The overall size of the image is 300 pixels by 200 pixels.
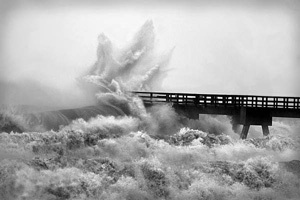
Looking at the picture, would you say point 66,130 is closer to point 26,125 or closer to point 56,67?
point 26,125

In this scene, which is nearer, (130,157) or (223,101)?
(130,157)

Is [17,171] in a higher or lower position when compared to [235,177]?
higher

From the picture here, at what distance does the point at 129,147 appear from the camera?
103 feet

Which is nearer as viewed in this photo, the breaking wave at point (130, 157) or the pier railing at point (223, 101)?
the breaking wave at point (130, 157)

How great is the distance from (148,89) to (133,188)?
2467 centimetres

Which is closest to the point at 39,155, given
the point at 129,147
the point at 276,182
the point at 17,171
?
the point at 17,171

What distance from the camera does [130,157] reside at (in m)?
29.6

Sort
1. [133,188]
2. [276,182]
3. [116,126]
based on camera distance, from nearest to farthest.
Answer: [133,188], [276,182], [116,126]

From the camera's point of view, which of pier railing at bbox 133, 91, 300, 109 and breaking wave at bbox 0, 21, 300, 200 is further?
pier railing at bbox 133, 91, 300, 109

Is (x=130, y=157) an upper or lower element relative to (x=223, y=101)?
upper

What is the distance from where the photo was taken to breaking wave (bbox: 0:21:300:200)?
77.0 ft

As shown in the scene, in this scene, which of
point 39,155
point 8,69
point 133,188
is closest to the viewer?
point 133,188

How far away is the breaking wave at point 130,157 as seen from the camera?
77.0ft

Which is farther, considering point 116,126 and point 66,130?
point 116,126
